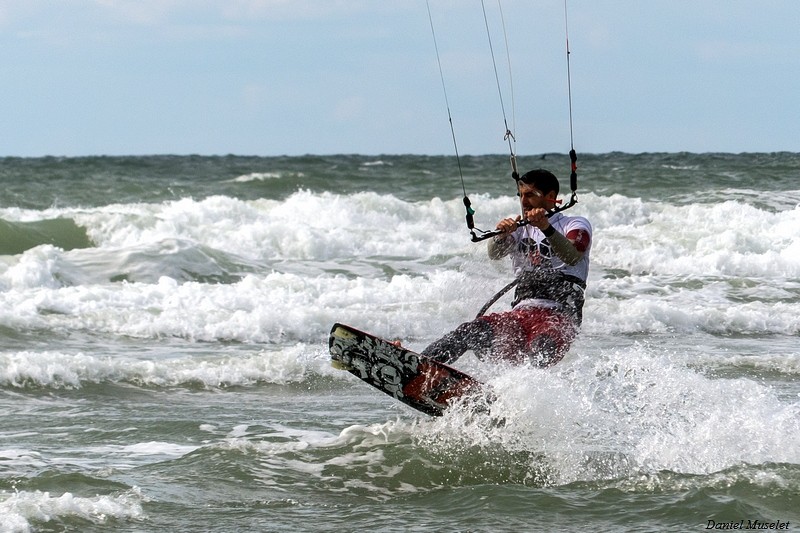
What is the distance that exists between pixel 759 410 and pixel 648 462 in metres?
0.87

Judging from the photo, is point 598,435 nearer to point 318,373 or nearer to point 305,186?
point 318,373

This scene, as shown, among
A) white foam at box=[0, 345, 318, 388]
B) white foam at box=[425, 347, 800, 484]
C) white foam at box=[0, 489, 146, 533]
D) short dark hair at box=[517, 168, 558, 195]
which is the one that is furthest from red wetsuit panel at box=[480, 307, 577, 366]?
white foam at box=[0, 345, 318, 388]

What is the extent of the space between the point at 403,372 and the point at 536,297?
3.13ft

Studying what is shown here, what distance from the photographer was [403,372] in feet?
22.8

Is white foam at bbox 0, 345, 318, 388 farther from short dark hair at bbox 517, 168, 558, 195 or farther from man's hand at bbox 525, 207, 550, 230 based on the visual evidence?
man's hand at bbox 525, 207, 550, 230

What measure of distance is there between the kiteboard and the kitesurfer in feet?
0.42

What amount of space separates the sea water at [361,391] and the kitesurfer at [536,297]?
0.18 metres

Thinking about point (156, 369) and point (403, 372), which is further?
point (156, 369)

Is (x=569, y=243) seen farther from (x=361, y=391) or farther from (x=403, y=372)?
(x=361, y=391)

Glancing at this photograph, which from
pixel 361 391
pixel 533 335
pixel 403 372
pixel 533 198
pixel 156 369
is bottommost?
pixel 361 391

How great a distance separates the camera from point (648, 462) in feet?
21.5

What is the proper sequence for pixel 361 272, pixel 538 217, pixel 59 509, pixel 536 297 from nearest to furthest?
pixel 59 509, pixel 538 217, pixel 536 297, pixel 361 272

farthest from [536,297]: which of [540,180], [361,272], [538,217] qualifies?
[361,272]

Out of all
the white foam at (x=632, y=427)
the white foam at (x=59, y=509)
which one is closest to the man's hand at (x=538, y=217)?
the white foam at (x=632, y=427)
